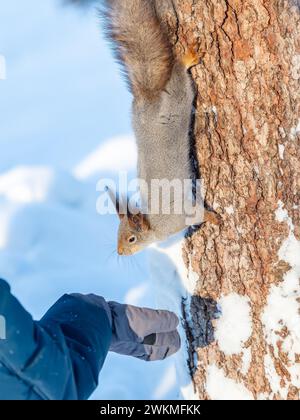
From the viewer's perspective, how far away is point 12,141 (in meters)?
4.14

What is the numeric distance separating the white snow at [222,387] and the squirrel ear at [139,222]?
0.69 meters

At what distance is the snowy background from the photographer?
11.3 ft

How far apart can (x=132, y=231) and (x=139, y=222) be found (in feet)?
0.21

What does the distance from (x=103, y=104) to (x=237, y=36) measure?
2.04m

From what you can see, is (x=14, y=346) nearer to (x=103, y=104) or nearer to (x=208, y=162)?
(x=208, y=162)

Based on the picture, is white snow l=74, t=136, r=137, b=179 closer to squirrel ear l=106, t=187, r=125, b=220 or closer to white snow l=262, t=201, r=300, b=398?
squirrel ear l=106, t=187, r=125, b=220

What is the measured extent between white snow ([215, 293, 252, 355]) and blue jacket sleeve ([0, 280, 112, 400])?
444 millimetres

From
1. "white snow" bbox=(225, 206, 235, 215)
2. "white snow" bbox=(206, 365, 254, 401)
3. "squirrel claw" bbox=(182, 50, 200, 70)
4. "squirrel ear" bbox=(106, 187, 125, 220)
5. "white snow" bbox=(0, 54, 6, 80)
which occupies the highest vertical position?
"white snow" bbox=(0, 54, 6, 80)

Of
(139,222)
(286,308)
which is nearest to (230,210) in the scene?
(286,308)

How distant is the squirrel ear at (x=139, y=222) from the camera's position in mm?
2650

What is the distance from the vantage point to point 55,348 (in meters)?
1.92

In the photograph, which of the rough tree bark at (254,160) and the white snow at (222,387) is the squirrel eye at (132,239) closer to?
the rough tree bark at (254,160)

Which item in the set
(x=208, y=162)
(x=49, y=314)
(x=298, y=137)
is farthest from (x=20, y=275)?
(x=298, y=137)

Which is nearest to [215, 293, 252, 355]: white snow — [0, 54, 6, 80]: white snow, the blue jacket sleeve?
the blue jacket sleeve
